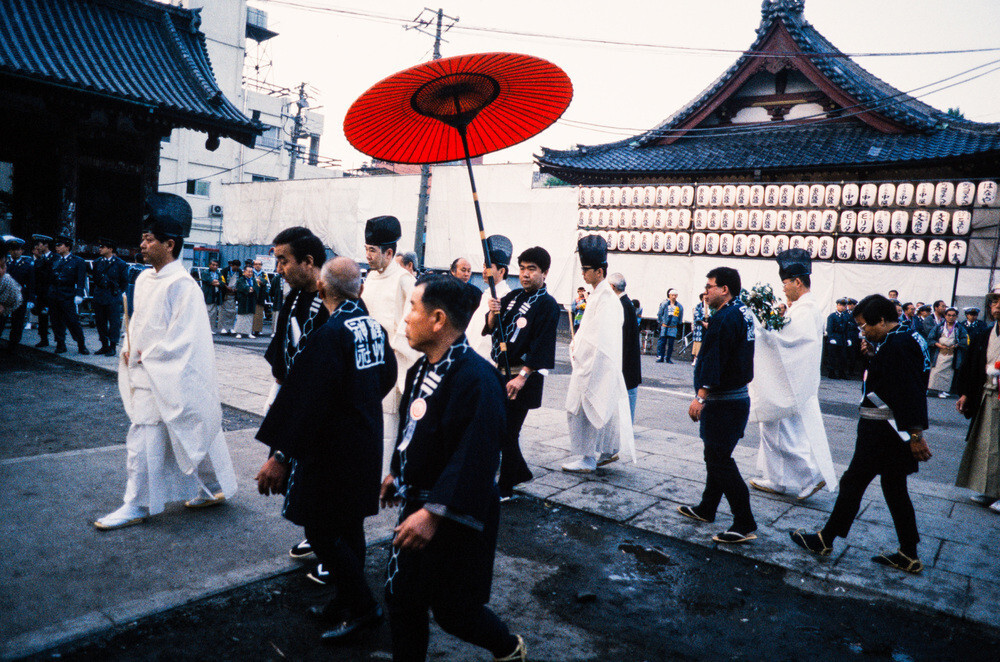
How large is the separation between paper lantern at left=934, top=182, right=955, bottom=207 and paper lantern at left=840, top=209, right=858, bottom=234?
1703 mm

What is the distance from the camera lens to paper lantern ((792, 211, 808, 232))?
1656 centimetres

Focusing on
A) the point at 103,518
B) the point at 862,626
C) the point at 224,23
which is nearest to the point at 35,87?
the point at 103,518

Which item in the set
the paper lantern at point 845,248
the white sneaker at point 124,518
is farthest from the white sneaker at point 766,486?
the paper lantern at point 845,248

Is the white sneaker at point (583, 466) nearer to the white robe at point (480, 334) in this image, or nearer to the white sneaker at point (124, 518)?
the white robe at point (480, 334)

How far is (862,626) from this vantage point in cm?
318

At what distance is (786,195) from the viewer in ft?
54.6

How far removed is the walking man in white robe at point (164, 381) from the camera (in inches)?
148

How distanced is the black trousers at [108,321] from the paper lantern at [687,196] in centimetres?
1452

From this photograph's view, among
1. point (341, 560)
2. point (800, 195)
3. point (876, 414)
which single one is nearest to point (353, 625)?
point (341, 560)

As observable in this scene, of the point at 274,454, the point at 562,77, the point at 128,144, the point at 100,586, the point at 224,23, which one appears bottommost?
the point at 100,586

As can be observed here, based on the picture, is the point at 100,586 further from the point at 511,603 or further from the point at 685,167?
the point at 685,167

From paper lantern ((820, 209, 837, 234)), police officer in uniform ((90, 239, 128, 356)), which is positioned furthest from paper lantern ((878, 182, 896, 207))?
police officer in uniform ((90, 239, 128, 356))

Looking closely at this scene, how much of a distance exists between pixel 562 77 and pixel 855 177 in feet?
49.8

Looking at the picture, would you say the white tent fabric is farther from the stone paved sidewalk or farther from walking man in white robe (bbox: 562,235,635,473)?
walking man in white robe (bbox: 562,235,635,473)
